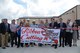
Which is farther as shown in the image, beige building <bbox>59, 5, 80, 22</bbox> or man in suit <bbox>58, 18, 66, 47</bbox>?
beige building <bbox>59, 5, 80, 22</bbox>

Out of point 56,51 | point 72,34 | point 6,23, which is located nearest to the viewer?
point 56,51

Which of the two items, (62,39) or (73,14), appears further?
(73,14)

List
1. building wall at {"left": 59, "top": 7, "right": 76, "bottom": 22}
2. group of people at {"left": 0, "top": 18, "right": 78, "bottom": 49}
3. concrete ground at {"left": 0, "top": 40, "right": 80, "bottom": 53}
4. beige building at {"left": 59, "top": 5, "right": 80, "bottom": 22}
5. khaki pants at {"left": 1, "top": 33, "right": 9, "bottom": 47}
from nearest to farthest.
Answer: concrete ground at {"left": 0, "top": 40, "right": 80, "bottom": 53} < khaki pants at {"left": 1, "top": 33, "right": 9, "bottom": 47} < group of people at {"left": 0, "top": 18, "right": 78, "bottom": 49} < beige building at {"left": 59, "top": 5, "right": 80, "bottom": 22} < building wall at {"left": 59, "top": 7, "right": 76, "bottom": 22}

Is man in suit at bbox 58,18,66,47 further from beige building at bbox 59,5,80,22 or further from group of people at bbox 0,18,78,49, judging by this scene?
beige building at bbox 59,5,80,22

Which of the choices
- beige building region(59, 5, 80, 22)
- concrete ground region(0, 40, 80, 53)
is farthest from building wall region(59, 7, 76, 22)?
concrete ground region(0, 40, 80, 53)

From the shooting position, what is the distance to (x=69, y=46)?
58.8 ft

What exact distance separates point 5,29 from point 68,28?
4261 millimetres

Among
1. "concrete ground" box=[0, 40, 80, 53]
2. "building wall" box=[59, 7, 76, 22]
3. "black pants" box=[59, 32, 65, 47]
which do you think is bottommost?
"concrete ground" box=[0, 40, 80, 53]

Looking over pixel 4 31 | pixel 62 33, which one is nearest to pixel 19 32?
pixel 4 31

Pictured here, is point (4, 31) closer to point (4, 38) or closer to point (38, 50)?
point (4, 38)

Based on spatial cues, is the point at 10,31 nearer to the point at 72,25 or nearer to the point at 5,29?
the point at 5,29

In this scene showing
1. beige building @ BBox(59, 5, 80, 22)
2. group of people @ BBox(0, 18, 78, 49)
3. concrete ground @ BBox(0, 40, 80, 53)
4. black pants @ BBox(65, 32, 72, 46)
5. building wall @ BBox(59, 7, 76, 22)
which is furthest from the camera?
building wall @ BBox(59, 7, 76, 22)

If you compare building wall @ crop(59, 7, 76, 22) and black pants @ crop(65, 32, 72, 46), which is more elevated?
building wall @ crop(59, 7, 76, 22)

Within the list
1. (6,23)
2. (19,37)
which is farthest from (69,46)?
(6,23)
